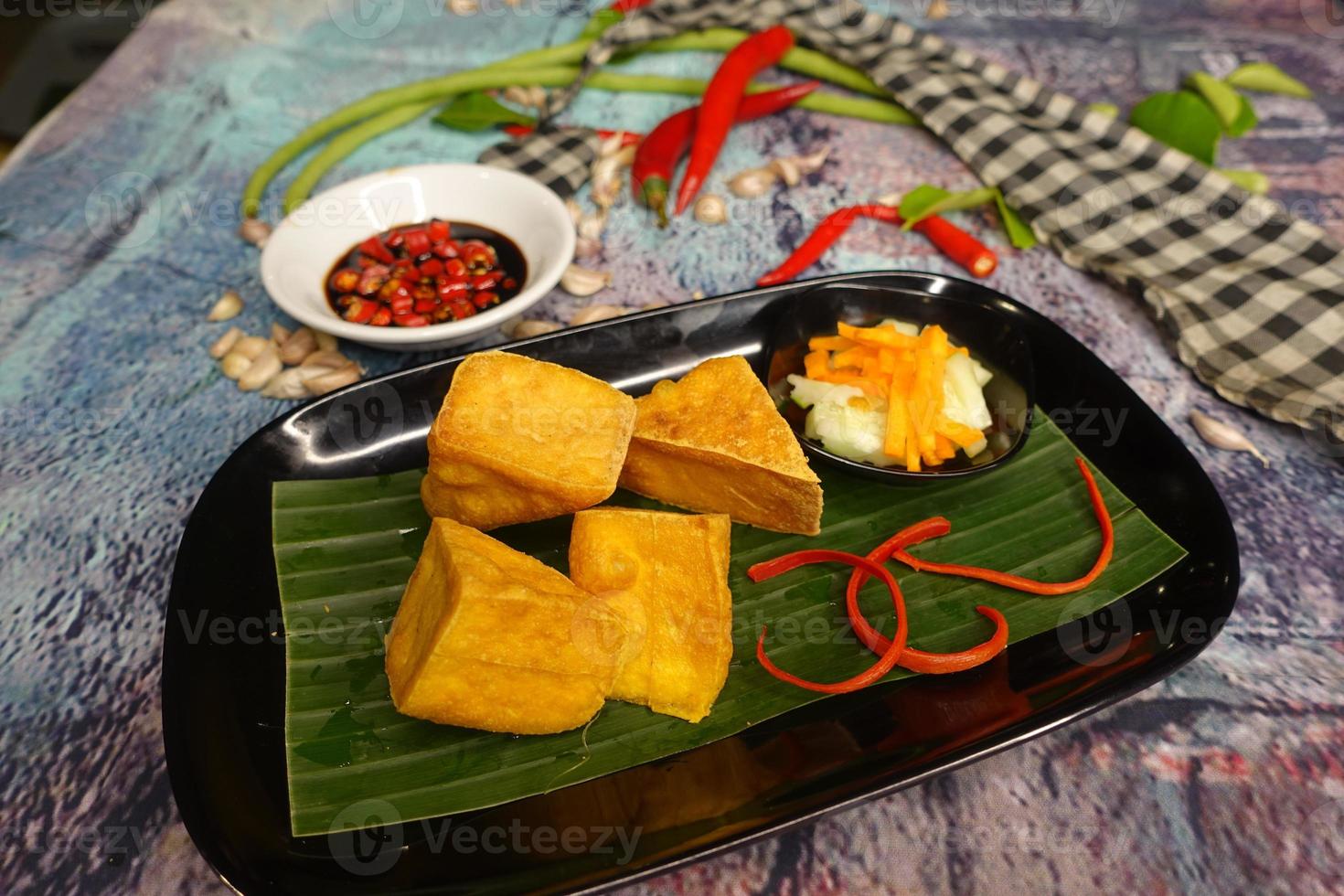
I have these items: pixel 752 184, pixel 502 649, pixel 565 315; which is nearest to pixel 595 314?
pixel 565 315

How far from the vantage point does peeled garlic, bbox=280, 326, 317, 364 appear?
3.09m

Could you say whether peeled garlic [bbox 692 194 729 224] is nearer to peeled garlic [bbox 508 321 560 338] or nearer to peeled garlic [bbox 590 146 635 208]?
peeled garlic [bbox 590 146 635 208]

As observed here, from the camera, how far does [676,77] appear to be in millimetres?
4598

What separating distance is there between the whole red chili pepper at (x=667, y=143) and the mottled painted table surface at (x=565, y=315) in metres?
0.12

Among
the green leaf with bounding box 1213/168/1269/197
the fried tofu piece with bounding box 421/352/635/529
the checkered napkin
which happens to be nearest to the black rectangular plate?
the fried tofu piece with bounding box 421/352/635/529

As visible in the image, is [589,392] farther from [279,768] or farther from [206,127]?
[206,127]

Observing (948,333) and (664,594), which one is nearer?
(664,594)

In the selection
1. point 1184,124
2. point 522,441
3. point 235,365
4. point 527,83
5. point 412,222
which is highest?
point 1184,124

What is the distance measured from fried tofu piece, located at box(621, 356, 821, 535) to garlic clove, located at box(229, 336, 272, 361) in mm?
1590

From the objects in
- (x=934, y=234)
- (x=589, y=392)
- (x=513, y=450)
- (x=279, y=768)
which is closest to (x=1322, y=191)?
(x=934, y=234)

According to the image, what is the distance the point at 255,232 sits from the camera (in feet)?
11.8

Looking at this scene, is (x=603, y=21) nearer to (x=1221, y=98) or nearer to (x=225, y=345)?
(x=225, y=345)

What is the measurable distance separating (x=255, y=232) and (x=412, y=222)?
712mm

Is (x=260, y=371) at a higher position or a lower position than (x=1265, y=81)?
lower
